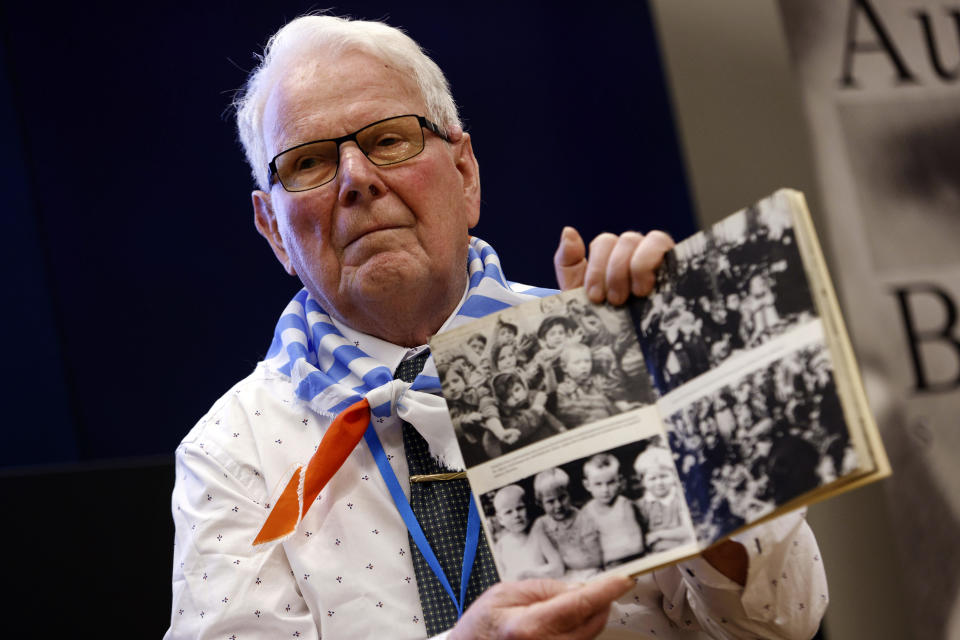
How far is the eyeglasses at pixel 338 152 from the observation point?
1372 mm

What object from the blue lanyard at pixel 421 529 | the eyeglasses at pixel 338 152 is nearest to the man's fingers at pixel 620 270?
the blue lanyard at pixel 421 529

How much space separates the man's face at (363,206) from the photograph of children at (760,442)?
55cm

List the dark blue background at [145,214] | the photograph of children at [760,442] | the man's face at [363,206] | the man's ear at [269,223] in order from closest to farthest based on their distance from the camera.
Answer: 1. the photograph of children at [760,442]
2. the man's face at [363,206]
3. the man's ear at [269,223]
4. the dark blue background at [145,214]

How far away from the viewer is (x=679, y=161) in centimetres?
250

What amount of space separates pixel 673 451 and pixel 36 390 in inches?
67.9

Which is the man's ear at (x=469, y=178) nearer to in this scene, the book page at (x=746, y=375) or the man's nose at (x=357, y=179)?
the man's nose at (x=357, y=179)

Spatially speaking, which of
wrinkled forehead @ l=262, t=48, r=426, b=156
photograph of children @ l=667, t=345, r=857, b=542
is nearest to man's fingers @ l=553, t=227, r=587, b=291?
photograph of children @ l=667, t=345, r=857, b=542

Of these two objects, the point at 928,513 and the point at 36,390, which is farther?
the point at 928,513

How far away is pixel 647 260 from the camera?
3.09 feet

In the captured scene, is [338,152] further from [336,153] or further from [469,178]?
[469,178]

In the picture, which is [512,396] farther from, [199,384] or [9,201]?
[9,201]

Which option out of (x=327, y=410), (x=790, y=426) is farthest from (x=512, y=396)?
(x=327, y=410)

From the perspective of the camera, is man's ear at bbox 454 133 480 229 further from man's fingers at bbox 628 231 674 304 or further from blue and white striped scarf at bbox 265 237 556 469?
man's fingers at bbox 628 231 674 304

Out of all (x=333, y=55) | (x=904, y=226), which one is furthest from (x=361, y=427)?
(x=904, y=226)
